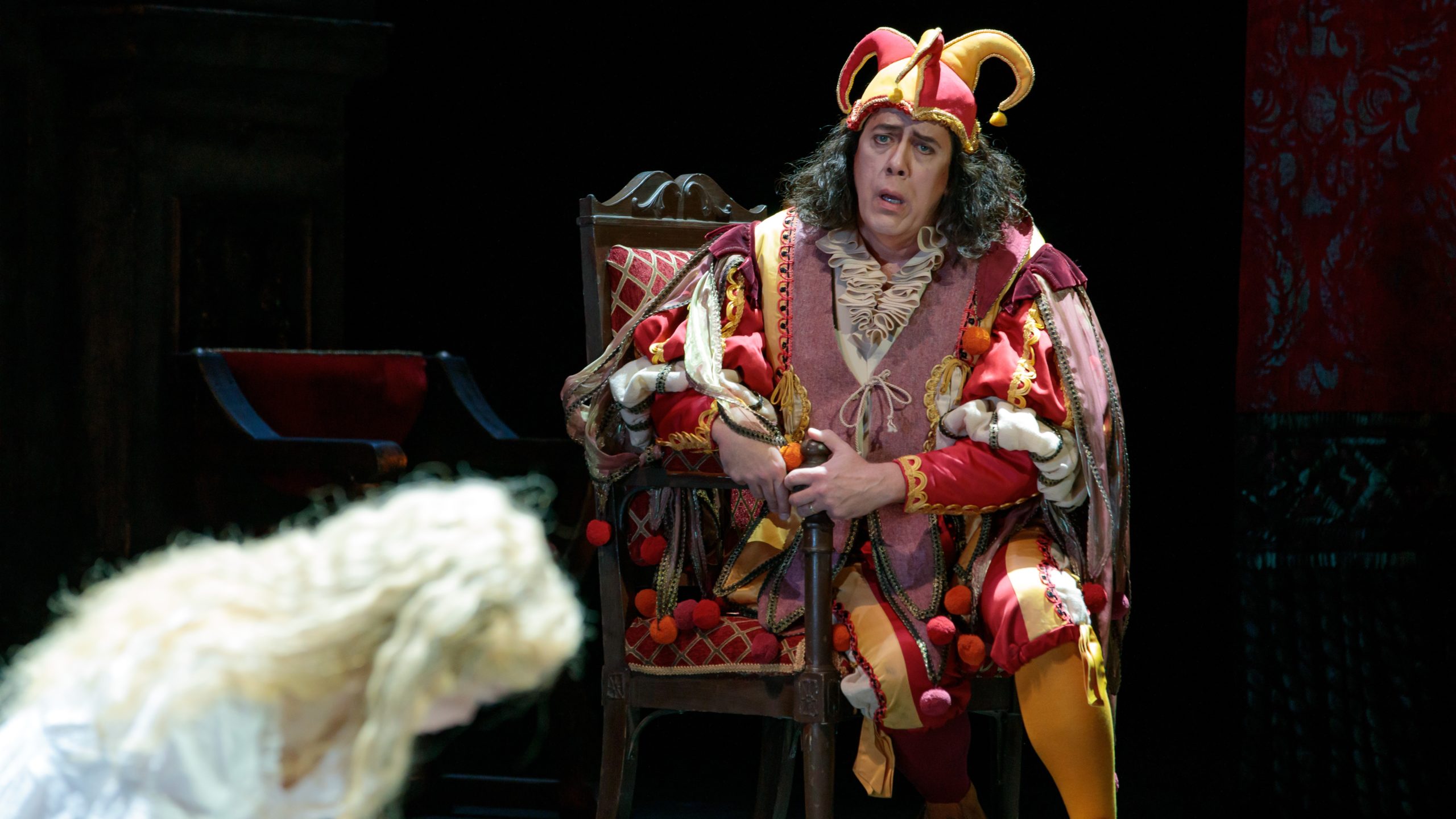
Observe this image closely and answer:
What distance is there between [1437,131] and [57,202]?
286 cm

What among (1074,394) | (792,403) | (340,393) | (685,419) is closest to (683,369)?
(685,419)

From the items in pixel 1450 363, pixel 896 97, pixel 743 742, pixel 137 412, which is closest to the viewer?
pixel 896 97

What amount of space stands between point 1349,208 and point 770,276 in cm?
120

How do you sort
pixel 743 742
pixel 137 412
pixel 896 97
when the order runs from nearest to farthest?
1. pixel 896 97
2. pixel 137 412
3. pixel 743 742

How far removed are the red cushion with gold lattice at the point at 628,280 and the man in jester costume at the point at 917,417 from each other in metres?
0.09

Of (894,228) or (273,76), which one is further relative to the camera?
(273,76)

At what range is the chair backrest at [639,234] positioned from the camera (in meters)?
2.92

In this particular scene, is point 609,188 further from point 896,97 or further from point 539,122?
point 896,97

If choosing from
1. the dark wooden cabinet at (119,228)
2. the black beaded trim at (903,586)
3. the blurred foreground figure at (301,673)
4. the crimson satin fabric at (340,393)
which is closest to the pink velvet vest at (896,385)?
the black beaded trim at (903,586)

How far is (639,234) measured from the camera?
304 cm

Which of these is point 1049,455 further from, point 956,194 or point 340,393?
point 340,393

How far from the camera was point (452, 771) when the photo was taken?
380 centimetres

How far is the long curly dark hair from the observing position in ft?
9.05

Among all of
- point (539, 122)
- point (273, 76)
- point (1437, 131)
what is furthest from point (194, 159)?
point (1437, 131)
